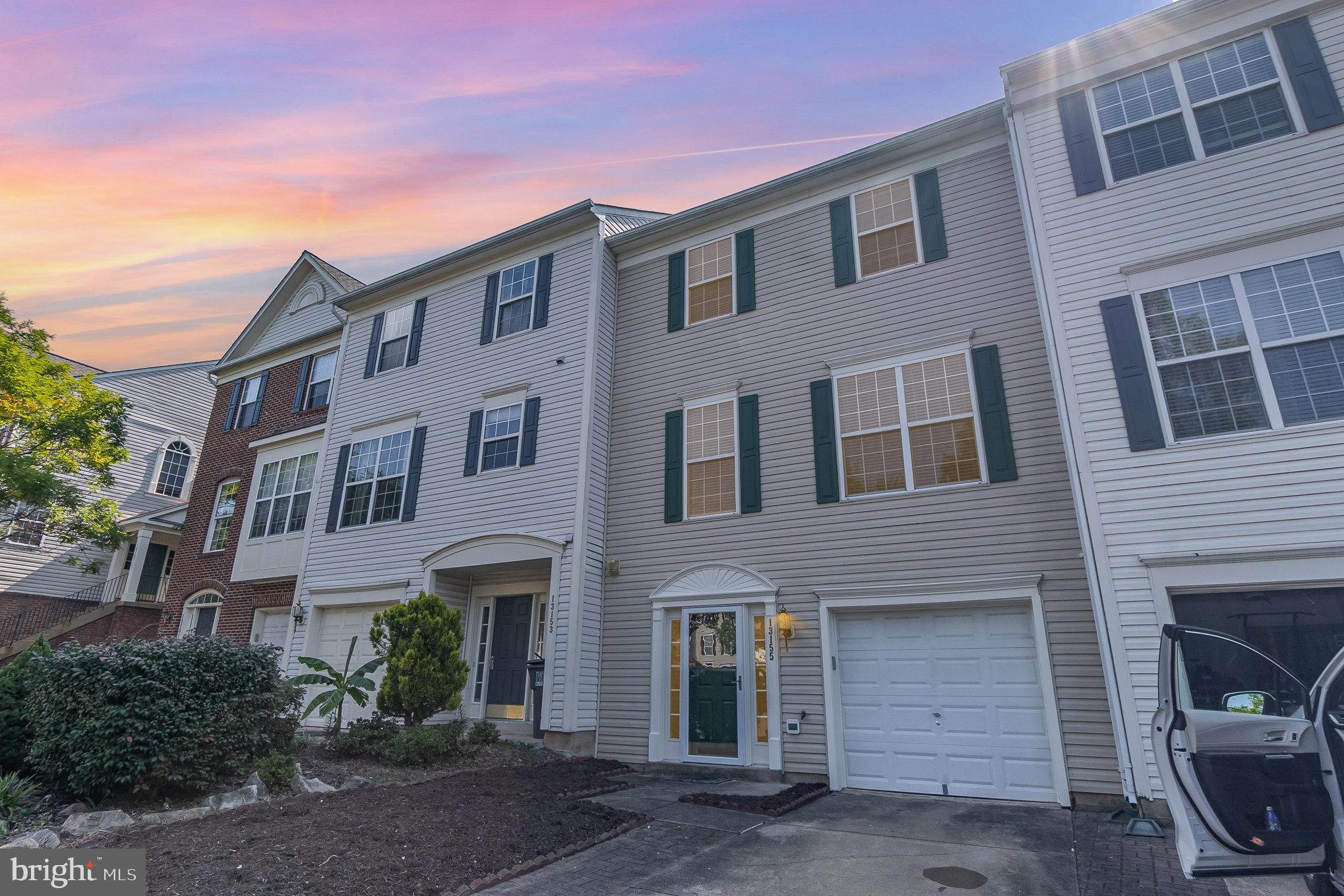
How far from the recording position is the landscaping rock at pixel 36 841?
545 cm

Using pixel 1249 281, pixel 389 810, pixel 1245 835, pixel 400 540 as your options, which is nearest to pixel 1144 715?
pixel 1245 835

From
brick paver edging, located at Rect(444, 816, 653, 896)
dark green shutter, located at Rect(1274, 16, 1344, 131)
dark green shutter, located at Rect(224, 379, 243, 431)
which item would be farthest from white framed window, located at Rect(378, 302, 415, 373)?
dark green shutter, located at Rect(1274, 16, 1344, 131)

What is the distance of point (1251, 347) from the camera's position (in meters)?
7.43

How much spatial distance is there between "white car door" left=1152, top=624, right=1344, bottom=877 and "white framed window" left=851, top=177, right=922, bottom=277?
6940 mm

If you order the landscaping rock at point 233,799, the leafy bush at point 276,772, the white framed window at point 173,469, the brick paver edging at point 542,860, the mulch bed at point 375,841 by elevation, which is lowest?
the brick paver edging at point 542,860

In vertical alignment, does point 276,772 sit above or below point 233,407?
below

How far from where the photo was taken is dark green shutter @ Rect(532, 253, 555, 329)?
13398mm

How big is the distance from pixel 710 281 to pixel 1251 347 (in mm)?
7590

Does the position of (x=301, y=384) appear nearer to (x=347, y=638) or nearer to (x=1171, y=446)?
(x=347, y=638)

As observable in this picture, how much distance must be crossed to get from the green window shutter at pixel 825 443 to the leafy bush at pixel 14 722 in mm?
9384

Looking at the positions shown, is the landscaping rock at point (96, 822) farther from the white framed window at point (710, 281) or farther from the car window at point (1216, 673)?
the white framed window at point (710, 281)

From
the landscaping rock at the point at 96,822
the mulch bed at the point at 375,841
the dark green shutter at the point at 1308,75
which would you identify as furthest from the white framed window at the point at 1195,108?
the landscaping rock at the point at 96,822

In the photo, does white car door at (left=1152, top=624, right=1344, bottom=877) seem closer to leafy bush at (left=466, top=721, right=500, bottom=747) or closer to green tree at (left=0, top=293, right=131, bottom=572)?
leafy bush at (left=466, top=721, right=500, bottom=747)

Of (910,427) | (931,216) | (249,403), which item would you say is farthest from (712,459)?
(249,403)
